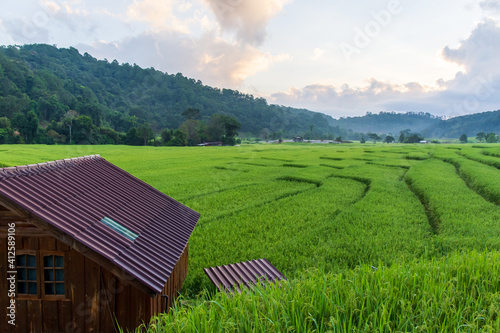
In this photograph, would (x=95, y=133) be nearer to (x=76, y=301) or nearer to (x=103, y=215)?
(x=103, y=215)

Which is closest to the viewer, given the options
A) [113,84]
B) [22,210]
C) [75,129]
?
[22,210]

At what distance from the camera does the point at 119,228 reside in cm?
519

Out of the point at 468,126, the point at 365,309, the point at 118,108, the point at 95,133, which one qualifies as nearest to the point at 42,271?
the point at 365,309

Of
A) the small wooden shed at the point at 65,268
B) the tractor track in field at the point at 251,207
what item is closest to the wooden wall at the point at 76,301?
the small wooden shed at the point at 65,268

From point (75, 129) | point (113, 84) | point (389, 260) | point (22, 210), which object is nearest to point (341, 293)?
point (22, 210)

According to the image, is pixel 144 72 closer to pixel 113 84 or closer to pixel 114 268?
pixel 113 84

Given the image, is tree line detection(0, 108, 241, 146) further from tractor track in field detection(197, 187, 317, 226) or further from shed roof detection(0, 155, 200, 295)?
shed roof detection(0, 155, 200, 295)

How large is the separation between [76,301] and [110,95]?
101 metres

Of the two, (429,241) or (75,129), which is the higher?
(75,129)

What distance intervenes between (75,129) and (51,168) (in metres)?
57.2

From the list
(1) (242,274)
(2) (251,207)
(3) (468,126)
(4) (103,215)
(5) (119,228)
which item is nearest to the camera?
(5) (119,228)

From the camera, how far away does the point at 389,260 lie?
850cm

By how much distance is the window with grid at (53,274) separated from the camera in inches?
177

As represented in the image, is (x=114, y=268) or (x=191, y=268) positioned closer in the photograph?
(x=114, y=268)
